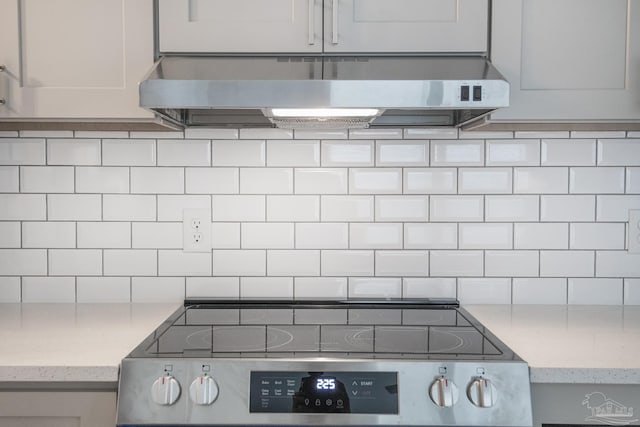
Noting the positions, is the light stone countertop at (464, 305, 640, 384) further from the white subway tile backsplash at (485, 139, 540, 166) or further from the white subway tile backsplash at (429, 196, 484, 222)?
the white subway tile backsplash at (485, 139, 540, 166)

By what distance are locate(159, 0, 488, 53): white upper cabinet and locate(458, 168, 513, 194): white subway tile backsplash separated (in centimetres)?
46

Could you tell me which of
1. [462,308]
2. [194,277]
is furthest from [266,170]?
[462,308]

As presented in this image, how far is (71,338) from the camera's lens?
4.80 ft

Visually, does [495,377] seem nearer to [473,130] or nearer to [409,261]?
[409,261]

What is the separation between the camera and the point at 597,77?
5.04ft

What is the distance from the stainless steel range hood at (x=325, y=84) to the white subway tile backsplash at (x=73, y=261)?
23.4 inches

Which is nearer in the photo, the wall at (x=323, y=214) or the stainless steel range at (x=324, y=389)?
the stainless steel range at (x=324, y=389)

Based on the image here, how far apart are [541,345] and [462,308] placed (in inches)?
17.1

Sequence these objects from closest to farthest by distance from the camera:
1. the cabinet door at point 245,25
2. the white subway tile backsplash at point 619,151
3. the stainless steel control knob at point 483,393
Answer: the stainless steel control knob at point 483,393
the cabinet door at point 245,25
the white subway tile backsplash at point 619,151

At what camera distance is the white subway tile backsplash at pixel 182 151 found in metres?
1.87

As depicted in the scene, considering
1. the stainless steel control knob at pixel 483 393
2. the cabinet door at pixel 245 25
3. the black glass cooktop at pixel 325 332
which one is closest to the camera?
the stainless steel control knob at pixel 483 393

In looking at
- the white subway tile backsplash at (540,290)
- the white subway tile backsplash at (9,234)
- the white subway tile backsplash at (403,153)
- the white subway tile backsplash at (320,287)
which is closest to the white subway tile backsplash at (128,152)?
the white subway tile backsplash at (9,234)

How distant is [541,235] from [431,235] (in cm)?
34

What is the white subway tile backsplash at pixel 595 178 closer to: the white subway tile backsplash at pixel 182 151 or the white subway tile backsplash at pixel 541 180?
the white subway tile backsplash at pixel 541 180
